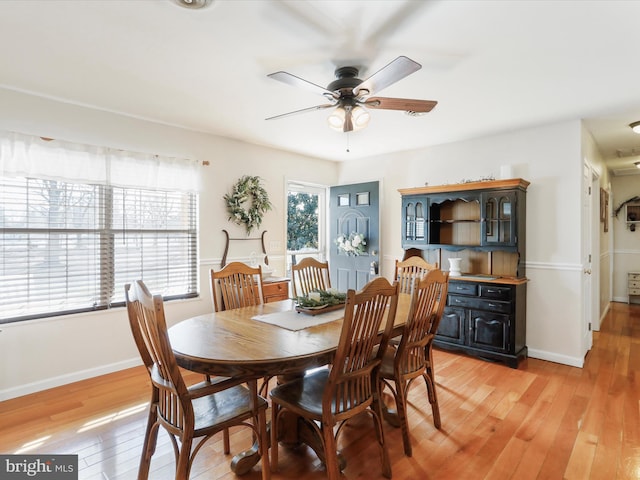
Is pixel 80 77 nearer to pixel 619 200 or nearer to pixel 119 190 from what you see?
pixel 119 190

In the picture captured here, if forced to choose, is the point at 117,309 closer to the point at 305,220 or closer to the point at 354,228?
the point at 305,220

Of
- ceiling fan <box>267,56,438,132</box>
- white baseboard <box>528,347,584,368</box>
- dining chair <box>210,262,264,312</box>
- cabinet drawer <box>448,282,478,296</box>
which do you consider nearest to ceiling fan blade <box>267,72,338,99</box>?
ceiling fan <box>267,56,438,132</box>

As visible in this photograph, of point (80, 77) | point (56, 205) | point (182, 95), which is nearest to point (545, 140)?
point (182, 95)

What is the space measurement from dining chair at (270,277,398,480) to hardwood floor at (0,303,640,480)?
0.34 m

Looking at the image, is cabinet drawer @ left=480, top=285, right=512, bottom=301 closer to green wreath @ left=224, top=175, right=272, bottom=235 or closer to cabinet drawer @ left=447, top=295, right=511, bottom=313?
cabinet drawer @ left=447, top=295, right=511, bottom=313

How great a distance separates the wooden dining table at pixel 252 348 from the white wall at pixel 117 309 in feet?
5.55

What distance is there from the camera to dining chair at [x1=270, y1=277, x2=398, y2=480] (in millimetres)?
1640

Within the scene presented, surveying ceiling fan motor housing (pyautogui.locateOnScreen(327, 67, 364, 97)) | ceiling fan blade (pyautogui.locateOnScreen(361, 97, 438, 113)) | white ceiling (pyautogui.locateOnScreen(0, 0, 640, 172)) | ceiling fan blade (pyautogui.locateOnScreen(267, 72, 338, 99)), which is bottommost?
ceiling fan blade (pyautogui.locateOnScreen(361, 97, 438, 113))

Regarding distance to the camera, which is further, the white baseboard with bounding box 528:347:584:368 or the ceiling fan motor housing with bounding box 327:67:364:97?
the white baseboard with bounding box 528:347:584:368

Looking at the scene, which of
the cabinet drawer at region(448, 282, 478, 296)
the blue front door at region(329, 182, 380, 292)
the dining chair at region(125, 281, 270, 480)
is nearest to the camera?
the dining chair at region(125, 281, 270, 480)

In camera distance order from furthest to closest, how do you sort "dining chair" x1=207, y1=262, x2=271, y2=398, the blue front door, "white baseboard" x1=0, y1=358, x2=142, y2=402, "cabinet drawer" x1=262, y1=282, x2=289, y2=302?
the blue front door, "cabinet drawer" x1=262, y1=282, x2=289, y2=302, "white baseboard" x1=0, y1=358, x2=142, y2=402, "dining chair" x1=207, y1=262, x2=271, y2=398

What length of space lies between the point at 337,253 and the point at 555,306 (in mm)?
2823

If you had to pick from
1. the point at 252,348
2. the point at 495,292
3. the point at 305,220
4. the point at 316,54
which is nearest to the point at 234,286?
the point at 252,348

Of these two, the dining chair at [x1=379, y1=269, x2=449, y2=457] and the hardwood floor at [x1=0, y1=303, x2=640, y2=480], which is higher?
the dining chair at [x1=379, y1=269, x2=449, y2=457]
